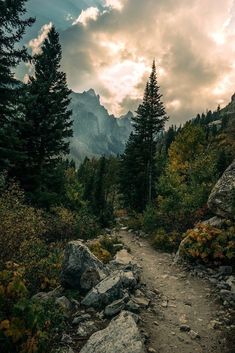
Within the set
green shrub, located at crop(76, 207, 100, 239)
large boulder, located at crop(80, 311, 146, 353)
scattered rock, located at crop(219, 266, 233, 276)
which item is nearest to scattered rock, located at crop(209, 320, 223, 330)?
large boulder, located at crop(80, 311, 146, 353)

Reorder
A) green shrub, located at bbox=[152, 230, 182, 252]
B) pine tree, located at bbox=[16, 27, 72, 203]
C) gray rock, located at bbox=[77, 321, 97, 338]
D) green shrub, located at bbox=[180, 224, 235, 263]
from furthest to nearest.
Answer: pine tree, located at bbox=[16, 27, 72, 203] < green shrub, located at bbox=[152, 230, 182, 252] < green shrub, located at bbox=[180, 224, 235, 263] < gray rock, located at bbox=[77, 321, 97, 338]

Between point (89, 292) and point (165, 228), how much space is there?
11.4m

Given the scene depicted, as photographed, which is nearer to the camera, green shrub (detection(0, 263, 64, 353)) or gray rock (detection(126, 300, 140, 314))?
green shrub (detection(0, 263, 64, 353))

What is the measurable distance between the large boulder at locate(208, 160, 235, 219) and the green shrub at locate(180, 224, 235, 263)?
1.10 meters

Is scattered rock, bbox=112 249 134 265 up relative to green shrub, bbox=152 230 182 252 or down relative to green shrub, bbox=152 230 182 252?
down

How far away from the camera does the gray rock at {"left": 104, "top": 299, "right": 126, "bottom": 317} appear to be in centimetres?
768

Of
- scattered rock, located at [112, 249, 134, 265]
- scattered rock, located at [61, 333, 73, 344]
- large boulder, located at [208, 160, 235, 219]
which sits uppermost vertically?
large boulder, located at [208, 160, 235, 219]

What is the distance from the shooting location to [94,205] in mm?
38281

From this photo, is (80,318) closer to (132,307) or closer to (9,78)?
(132,307)

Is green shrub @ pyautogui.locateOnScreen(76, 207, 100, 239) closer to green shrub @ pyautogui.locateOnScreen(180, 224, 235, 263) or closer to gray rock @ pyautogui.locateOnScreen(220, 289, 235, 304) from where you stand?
green shrub @ pyautogui.locateOnScreen(180, 224, 235, 263)

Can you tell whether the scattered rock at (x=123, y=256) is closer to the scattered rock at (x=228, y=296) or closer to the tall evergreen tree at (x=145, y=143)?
the scattered rock at (x=228, y=296)

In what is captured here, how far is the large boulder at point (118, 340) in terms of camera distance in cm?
593

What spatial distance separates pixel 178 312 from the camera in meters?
8.55

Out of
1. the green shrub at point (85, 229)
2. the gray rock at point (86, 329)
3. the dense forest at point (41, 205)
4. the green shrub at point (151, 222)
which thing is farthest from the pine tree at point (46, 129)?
the gray rock at point (86, 329)
